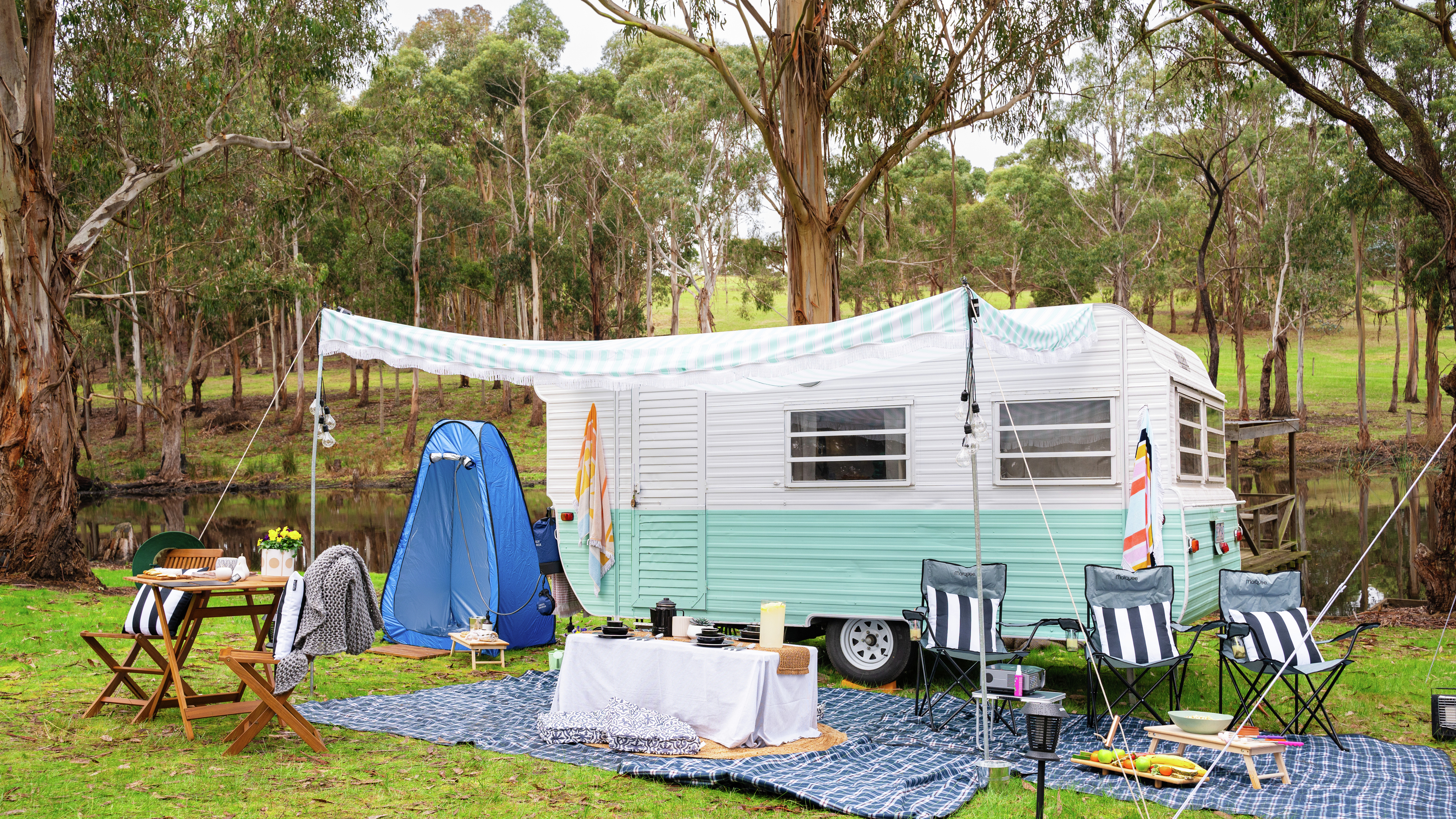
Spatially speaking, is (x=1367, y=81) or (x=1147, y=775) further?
(x=1367, y=81)

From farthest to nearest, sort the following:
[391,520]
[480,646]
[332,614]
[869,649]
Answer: [391,520] < [480,646] < [869,649] < [332,614]

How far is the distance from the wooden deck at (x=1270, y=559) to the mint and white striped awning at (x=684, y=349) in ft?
13.3

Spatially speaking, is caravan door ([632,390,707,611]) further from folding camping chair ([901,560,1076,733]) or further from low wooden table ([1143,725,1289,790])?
low wooden table ([1143,725,1289,790])

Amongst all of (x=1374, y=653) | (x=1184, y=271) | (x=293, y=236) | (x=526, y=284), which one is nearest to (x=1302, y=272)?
(x=1184, y=271)

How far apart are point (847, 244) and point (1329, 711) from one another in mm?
6987

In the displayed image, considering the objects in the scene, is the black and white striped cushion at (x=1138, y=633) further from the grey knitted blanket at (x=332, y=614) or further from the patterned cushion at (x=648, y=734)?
the grey knitted blanket at (x=332, y=614)

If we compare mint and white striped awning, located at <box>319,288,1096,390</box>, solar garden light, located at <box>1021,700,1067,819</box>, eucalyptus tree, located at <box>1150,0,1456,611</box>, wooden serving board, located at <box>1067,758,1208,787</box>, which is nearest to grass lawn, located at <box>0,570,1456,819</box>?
wooden serving board, located at <box>1067,758,1208,787</box>

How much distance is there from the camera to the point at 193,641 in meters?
5.64

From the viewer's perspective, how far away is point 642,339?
6484 millimetres

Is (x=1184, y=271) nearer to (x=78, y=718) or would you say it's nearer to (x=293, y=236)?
(x=293, y=236)

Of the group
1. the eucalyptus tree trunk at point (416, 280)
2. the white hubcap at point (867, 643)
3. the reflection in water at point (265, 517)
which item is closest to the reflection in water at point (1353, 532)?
the white hubcap at point (867, 643)

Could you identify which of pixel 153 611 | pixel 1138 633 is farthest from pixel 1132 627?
Result: pixel 153 611

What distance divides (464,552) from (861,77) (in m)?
6.19

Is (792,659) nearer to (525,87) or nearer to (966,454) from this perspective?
(966,454)
